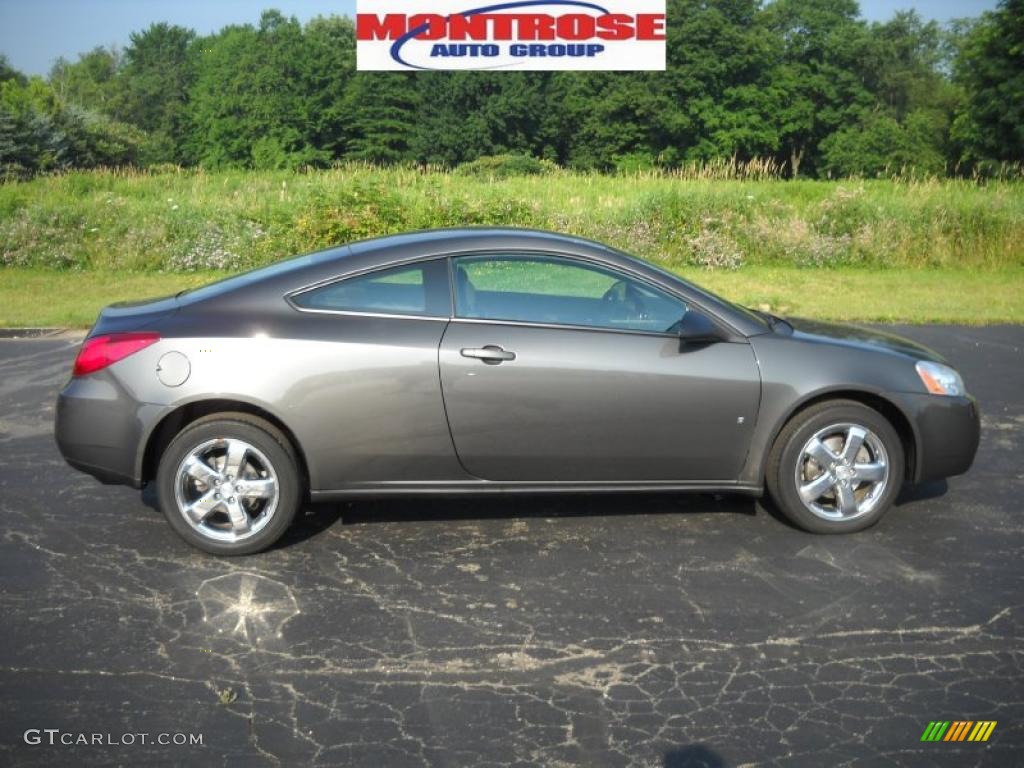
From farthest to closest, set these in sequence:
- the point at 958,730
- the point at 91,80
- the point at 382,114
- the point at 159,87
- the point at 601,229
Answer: the point at 91,80
the point at 159,87
the point at 382,114
the point at 601,229
the point at 958,730

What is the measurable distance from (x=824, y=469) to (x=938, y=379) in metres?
0.82

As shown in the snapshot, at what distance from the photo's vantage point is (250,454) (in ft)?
18.2

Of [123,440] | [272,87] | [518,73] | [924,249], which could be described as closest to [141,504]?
[123,440]

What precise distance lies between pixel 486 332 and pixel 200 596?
182 cm

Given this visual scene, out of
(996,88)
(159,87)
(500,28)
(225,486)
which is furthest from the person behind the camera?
(159,87)

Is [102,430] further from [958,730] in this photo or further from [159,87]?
[159,87]

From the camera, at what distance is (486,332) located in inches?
221

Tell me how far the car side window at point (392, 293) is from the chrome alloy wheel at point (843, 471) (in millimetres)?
1999

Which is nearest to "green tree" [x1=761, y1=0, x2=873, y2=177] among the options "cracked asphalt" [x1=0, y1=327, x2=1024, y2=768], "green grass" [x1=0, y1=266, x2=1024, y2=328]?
"green grass" [x1=0, y1=266, x2=1024, y2=328]

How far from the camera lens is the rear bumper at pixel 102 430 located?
18.1ft

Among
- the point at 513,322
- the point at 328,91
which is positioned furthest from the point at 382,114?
the point at 513,322

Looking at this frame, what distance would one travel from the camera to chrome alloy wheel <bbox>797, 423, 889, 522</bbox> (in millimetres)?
5809

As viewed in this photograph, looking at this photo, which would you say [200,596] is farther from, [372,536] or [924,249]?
[924,249]

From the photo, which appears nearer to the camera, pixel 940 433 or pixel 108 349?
pixel 108 349
